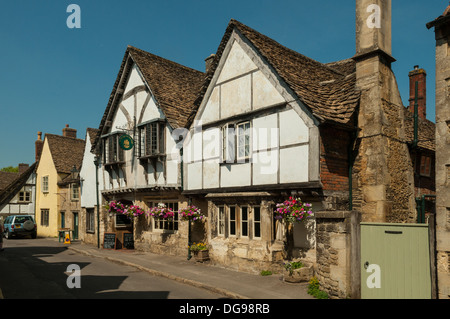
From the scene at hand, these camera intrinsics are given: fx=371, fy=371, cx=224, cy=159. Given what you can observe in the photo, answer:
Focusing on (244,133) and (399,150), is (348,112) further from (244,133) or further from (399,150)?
(244,133)

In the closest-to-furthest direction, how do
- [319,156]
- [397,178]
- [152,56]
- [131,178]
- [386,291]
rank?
[386,291], [319,156], [397,178], [131,178], [152,56]

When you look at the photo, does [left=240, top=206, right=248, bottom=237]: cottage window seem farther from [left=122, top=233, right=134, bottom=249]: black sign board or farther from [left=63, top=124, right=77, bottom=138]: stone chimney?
[left=63, top=124, right=77, bottom=138]: stone chimney

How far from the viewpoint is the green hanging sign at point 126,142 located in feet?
55.7

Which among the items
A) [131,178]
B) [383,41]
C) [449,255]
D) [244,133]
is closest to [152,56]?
[131,178]

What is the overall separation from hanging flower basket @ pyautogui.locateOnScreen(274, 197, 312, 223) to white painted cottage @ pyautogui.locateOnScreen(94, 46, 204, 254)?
552 centimetres

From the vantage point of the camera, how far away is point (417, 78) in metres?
20.7

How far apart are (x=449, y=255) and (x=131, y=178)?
45.7ft

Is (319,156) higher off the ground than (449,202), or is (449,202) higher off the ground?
(319,156)

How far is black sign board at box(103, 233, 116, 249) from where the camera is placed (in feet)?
A: 62.3

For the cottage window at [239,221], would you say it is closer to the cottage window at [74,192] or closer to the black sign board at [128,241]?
the black sign board at [128,241]

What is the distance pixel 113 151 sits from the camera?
19.1 m

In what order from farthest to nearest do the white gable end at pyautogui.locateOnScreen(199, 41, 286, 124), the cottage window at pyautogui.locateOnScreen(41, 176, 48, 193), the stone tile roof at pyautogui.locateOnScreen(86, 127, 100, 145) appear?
1. the cottage window at pyautogui.locateOnScreen(41, 176, 48, 193)
2. the stone tile roof at pyautogui.locateOnScreen(86, 127, 100, 145)
3. the white gable end at pyautogui.locateOnScreen(199, 41, 286, 124)

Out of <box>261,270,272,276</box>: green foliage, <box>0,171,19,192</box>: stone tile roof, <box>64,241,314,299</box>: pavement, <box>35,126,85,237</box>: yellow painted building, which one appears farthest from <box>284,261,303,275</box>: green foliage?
<box>0,171,19,192</box>: stone tile roof

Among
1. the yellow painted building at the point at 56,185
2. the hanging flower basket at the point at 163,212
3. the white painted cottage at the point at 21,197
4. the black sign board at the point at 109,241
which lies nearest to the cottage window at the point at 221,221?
the hanging flower basket at the point at 163,212
